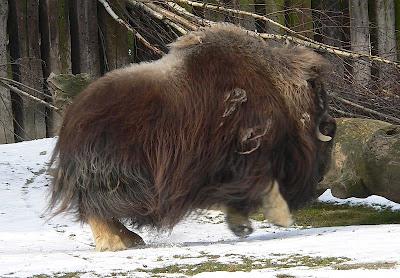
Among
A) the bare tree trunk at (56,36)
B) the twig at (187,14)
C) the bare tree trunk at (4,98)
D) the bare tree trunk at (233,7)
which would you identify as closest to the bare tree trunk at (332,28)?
the bare tree trunk at (233,7)

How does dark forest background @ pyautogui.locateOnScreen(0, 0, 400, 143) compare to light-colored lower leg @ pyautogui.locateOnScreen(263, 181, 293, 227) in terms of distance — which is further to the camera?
dark forest background @ pyautogui.locateOnScreen(0, 0, 400, 143)

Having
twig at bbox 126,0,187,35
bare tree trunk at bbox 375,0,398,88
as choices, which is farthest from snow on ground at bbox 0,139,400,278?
bare tree trunk at bbox 375,0,398,88

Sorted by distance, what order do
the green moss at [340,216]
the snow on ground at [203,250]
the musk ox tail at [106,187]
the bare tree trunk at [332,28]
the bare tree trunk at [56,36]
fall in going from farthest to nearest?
the bare tree trunk at [56,36]
the bare tree trunk at [332,28]
the green moss at [340,216]
the musk ox tail at [106,187]
the snow on ground at [203,250]

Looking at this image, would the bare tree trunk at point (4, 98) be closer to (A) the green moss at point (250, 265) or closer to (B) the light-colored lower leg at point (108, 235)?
(B) the light-colored lower leg at point (108, 235)

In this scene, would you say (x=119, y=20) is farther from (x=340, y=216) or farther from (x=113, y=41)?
(x=340, y=216)

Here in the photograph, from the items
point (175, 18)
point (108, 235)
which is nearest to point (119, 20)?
point (175, 18)

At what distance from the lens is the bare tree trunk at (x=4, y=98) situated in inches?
305

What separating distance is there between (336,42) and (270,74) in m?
4.06

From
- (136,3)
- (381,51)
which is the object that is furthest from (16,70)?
(381,51)

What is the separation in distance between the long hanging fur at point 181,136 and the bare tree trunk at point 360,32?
373 centimetres

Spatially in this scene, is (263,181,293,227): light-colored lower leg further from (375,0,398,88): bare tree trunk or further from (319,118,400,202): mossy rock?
(375,0,398,88): bare tree trunk

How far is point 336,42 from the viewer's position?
27.8 feet

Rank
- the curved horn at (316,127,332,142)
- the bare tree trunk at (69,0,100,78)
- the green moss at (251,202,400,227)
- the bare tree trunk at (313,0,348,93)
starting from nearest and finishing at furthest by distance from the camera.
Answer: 1. the curved horn at (316,127,332,142)
2. the green moss at (251,202,400,227)
3. the bare tree trunk at (313,0,348,93)
4. the bare tree trunk at (69,0,100,78)

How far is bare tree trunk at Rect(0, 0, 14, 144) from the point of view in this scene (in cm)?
776
